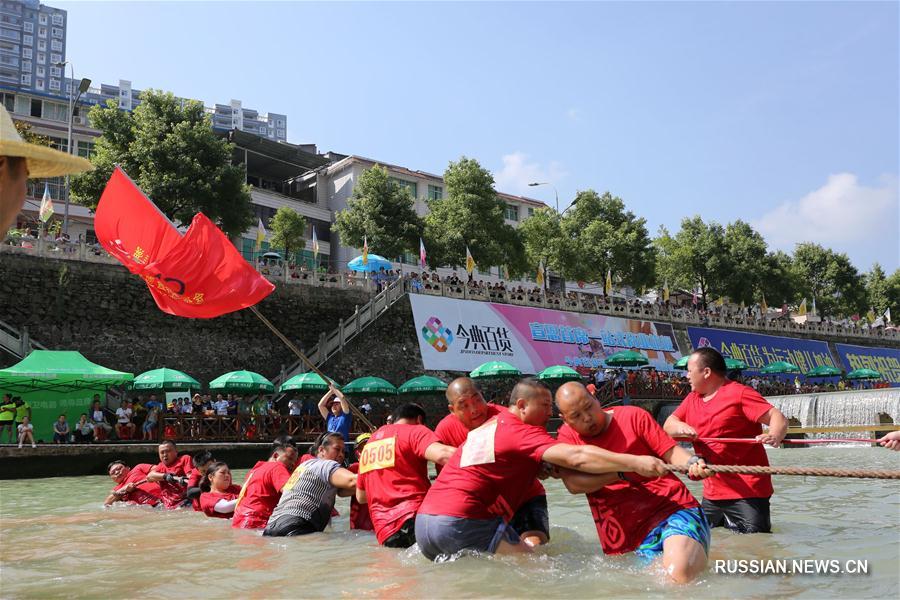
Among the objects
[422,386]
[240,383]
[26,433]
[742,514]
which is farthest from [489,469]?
[422,386]

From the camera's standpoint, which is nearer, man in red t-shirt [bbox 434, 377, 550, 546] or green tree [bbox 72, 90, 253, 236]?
man in red t-shirt [bbox 434, 377, 550, 546]

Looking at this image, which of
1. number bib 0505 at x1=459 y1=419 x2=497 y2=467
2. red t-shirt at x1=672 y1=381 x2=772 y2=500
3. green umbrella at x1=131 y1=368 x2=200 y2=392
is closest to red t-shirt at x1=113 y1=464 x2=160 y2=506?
number bib 0505 at x1=459 y1=419 x2=497 y2=467

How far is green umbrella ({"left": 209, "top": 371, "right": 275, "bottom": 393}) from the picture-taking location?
20422mm

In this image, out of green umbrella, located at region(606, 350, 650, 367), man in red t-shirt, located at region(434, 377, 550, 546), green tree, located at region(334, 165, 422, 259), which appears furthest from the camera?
green tree, located at region(334, 165, 422, 259)

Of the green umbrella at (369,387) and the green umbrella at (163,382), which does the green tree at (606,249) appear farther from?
the green umbrella at (163,382)

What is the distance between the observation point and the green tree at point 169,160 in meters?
26.4

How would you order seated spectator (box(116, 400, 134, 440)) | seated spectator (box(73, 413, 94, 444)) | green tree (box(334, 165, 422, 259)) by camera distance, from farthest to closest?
green tree (box(334, 165, 422, 259)), seated spectator (box(116, 400, 134, 440)), seated spectator (box(73, 413, 94, 444))

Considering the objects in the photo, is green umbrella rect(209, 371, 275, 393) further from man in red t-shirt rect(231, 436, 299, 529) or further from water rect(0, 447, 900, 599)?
man in red t-shirt rect(231, 436, 299, 529)

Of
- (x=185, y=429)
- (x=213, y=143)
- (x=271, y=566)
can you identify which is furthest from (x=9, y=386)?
(x=271, y=566)

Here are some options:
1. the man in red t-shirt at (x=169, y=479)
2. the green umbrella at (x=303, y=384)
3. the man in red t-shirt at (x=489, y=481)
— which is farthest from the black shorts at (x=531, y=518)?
the green umbrella at (x=303, y=384)

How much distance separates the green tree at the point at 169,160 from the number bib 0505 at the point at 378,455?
22.8 m

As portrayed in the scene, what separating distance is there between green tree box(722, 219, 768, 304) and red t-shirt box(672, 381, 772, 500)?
139 feet

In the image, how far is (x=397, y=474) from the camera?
18.9 ft

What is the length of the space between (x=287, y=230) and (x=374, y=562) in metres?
34.2
